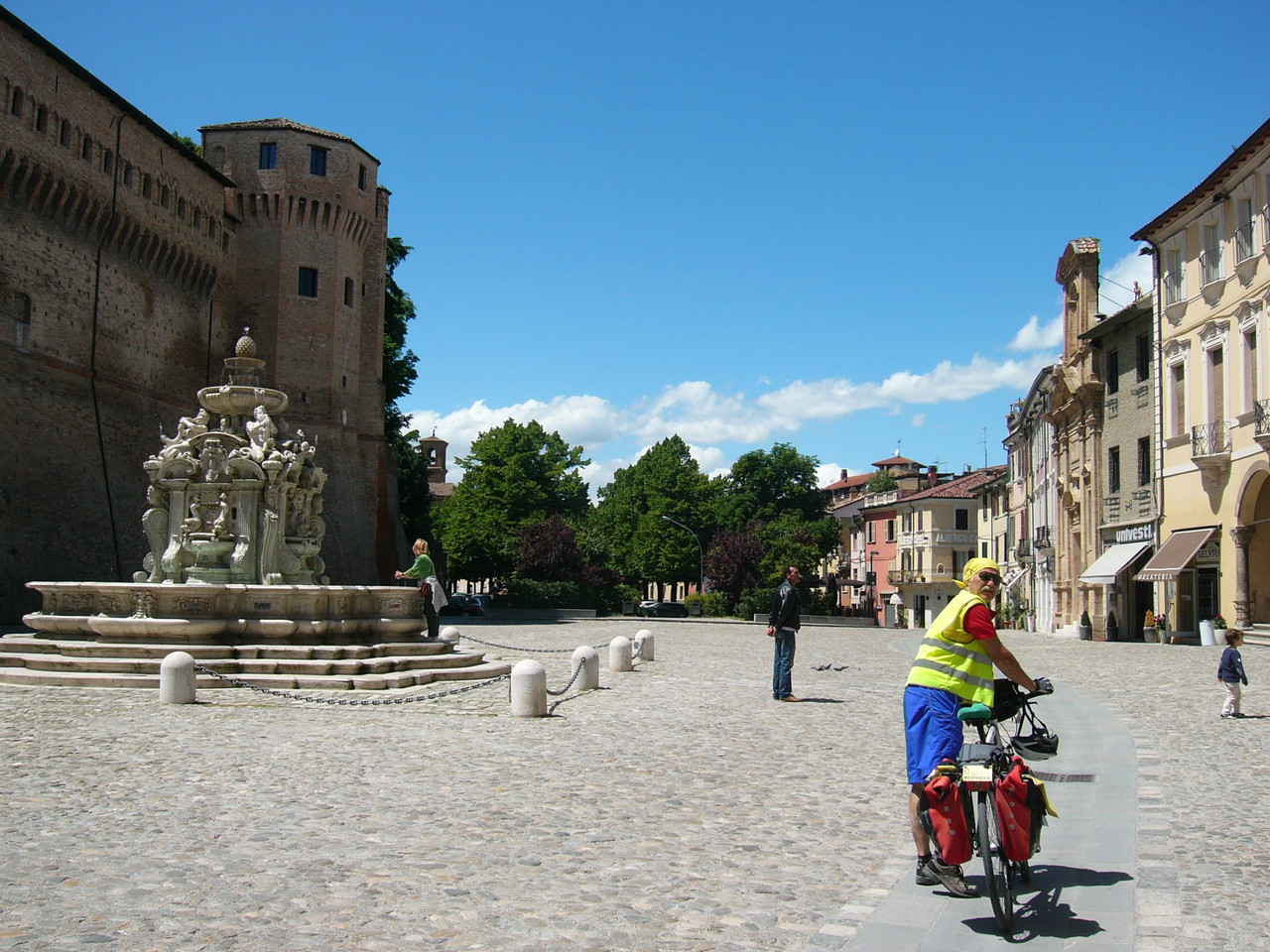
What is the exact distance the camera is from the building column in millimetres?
29641

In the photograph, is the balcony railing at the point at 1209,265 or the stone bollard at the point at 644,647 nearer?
the stone bollard at the point at 644,647

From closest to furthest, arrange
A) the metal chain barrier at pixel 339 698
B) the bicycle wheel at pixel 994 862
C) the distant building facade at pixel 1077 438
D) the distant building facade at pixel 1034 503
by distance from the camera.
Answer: the bicycle wheel at pixel 994 862, the metal chain barrier at pixel 339 698, the distant building facade at pixel 1077 438, the distant building facade at pixel 1034 503

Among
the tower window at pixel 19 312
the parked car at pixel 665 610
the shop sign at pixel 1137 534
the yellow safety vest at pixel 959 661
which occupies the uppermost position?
the tower window at pixel 19 312

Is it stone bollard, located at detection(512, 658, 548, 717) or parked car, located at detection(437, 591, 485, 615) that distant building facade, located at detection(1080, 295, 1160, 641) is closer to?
stone bollard, located at detection(512, 658, 548, 717)

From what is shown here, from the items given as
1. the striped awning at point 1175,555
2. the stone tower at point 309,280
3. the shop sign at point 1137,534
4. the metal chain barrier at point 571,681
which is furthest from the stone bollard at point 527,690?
the stone tower at point 309,280

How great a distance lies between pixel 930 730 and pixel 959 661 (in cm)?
37

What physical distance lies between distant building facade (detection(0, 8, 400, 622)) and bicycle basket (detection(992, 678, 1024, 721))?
98.9ft

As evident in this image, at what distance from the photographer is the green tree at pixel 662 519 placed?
74.2m

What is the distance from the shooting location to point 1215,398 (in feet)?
103

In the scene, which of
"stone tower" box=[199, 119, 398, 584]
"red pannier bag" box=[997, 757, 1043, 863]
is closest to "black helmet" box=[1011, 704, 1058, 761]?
"red pannier bag" box=[997, 757, 1043, 863]

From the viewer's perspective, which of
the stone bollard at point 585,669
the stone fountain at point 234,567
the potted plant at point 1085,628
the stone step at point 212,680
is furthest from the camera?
the potted plant at point 1085,628

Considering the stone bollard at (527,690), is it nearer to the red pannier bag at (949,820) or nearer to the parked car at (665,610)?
the red pannier bag at (949,820)

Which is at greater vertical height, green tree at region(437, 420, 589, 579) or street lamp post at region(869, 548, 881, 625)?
green tree at region(437, 420, 589, 579)

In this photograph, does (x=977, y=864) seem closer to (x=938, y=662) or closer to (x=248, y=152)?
(x=938, y=662)
